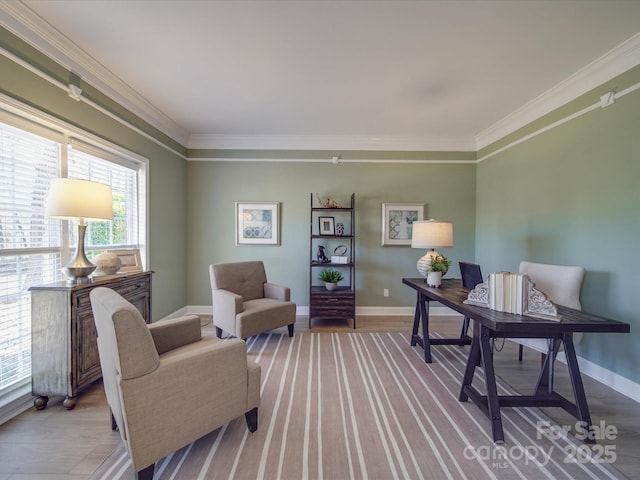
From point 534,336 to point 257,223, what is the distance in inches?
135

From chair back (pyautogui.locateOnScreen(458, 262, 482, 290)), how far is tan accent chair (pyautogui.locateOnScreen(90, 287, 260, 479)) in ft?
6.75

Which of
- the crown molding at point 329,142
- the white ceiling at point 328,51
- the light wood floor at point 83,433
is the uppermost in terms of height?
the white ceiling at point 328,51

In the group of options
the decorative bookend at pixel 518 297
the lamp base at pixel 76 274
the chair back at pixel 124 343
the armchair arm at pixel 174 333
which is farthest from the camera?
the lamp base at pixel 76 274

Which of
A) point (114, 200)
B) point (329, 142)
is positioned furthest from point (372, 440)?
point (329, 142)

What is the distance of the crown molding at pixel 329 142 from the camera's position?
154 inches

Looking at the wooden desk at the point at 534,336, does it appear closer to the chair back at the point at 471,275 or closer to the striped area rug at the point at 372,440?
the striped area rug at the point at 372,440

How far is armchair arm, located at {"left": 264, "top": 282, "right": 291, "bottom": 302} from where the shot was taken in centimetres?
320

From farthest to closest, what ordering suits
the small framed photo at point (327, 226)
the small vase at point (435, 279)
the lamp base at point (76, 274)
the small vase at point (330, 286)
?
the small framed photo at point (327, 226) < the small vase at point (330, 286) < the small vase at point (435, 279) < the lamp base at point (76, 274)

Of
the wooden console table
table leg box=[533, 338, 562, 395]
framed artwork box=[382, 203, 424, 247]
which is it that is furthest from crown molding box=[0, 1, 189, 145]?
table leg box=[533, 338, 562, 395]

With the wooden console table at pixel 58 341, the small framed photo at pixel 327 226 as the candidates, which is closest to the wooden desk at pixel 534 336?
the small framed photo at pixel 327 226

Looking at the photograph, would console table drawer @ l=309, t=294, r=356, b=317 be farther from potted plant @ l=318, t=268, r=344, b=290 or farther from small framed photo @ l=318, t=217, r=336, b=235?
small framed photo @ l=318, t=217, r=336, b=235

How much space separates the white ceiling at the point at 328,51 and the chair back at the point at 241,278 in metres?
1.90

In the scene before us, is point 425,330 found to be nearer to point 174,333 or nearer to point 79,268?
point 174,333

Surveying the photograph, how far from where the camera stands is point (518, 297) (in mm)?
1688
